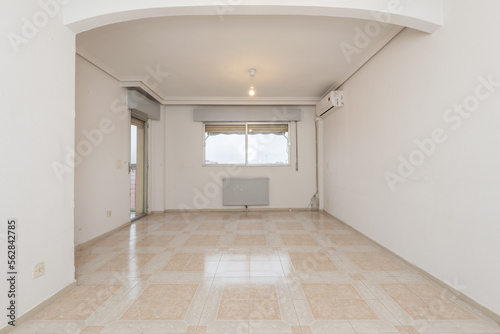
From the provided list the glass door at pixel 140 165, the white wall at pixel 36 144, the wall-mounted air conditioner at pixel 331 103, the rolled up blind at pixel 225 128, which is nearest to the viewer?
the white wall at pixel 36 144

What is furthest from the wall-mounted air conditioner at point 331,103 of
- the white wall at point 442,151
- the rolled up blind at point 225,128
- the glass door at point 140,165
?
the glass door at point 140,165

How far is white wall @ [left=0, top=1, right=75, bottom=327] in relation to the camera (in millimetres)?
1644

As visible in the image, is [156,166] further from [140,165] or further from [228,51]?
[228,51]

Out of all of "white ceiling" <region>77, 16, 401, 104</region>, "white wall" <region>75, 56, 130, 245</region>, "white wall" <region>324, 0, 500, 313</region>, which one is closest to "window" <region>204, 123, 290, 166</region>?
"white ceiling" <region>77, 16, 401, 104</region>

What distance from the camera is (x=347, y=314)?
178 cm

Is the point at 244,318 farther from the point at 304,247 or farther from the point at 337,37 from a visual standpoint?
the point at 337,37

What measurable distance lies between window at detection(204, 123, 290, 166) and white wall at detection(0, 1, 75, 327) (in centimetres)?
389

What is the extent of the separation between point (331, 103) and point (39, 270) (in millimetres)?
4603

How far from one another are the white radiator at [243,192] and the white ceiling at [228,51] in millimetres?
2115

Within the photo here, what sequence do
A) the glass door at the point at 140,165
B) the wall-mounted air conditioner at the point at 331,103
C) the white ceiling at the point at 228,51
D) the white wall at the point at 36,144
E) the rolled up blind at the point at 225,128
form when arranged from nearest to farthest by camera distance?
the white wall at the point at 36,144 < the white ceiling at the point at 228,51 < the wall-mounted air conditioner at the point at 331,103 < the glass door at the point at 140,165 < the rolled up blind at the point at 225,128

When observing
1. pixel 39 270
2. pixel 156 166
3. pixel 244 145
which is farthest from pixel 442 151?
pixel 156 166

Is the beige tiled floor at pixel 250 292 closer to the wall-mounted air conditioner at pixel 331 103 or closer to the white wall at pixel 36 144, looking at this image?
the white wall at pixel 36 144

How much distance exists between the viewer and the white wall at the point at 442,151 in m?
1.73

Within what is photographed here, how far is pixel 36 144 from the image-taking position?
1.83 metres
